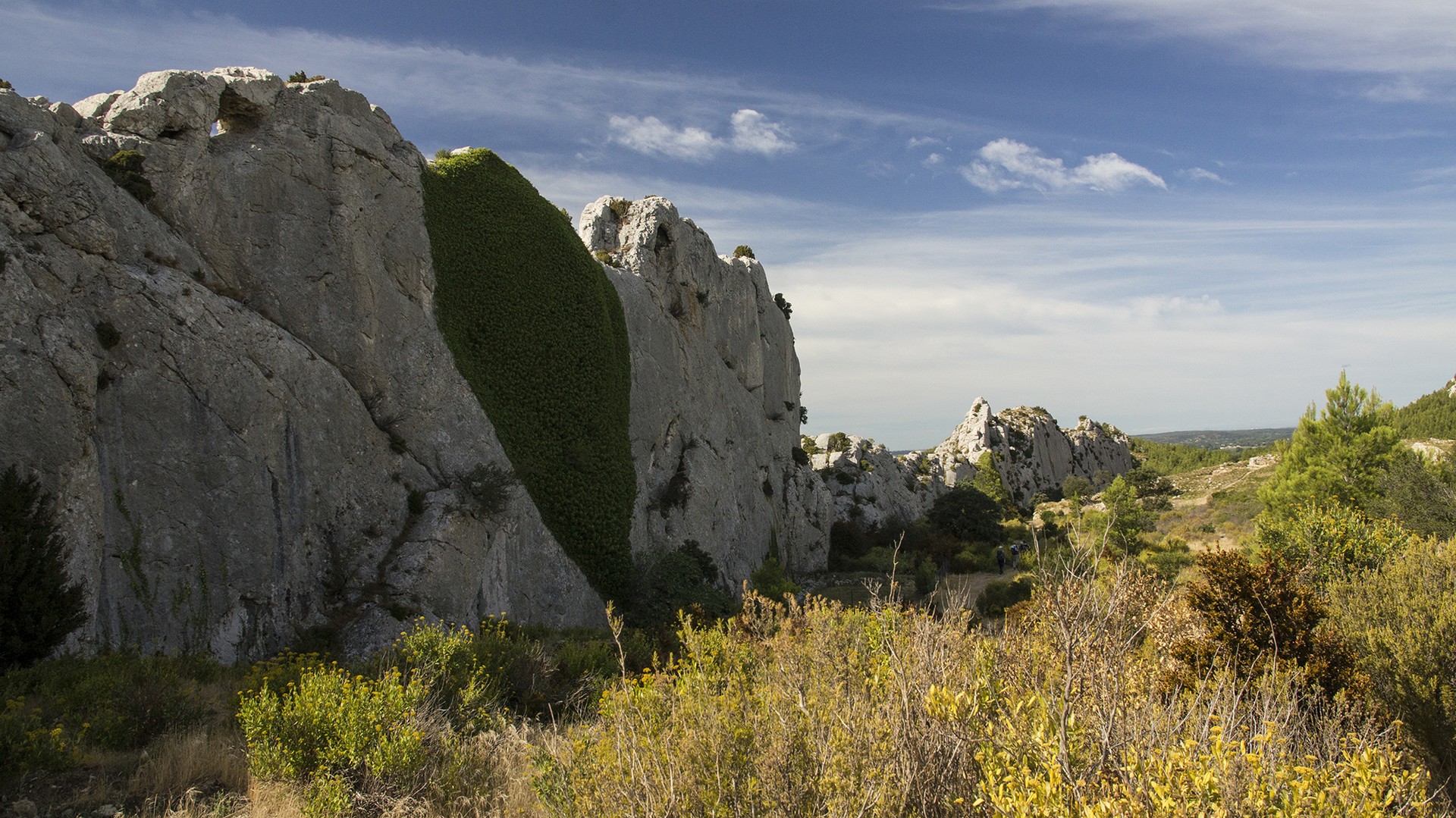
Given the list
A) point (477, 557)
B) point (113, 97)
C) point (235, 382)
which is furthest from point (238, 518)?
point (113, 97)

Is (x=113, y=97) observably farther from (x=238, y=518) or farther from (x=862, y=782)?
(x=862, y=782)

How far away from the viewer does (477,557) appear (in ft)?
55.8

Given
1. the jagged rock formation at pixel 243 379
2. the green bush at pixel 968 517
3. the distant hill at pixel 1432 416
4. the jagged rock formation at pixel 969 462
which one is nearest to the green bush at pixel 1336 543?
the jagged rock formation at pixel 243 379

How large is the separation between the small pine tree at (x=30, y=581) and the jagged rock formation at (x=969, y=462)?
3806 centimetres

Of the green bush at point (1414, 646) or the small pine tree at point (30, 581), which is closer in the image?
the green bush at point (1414, 646)

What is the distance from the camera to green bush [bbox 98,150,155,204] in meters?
13.8

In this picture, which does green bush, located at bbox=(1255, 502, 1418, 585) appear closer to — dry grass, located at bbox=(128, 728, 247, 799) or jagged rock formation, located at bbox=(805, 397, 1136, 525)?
dry grass, located at bbox=(128, 728, 247, 799)

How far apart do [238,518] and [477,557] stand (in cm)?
508

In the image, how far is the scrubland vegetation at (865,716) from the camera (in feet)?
12.1

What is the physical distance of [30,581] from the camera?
9469 mm

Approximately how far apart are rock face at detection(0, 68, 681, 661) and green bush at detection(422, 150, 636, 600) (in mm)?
Result: 754

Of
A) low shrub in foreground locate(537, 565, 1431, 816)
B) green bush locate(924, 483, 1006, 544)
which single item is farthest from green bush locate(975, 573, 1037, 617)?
low shrub in foreground locate(537, 565, 1431, 816)

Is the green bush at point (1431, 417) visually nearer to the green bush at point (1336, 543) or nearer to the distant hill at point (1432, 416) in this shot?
the distant hill at point (1432, 416)

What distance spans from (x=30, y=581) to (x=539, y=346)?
13099 mm
